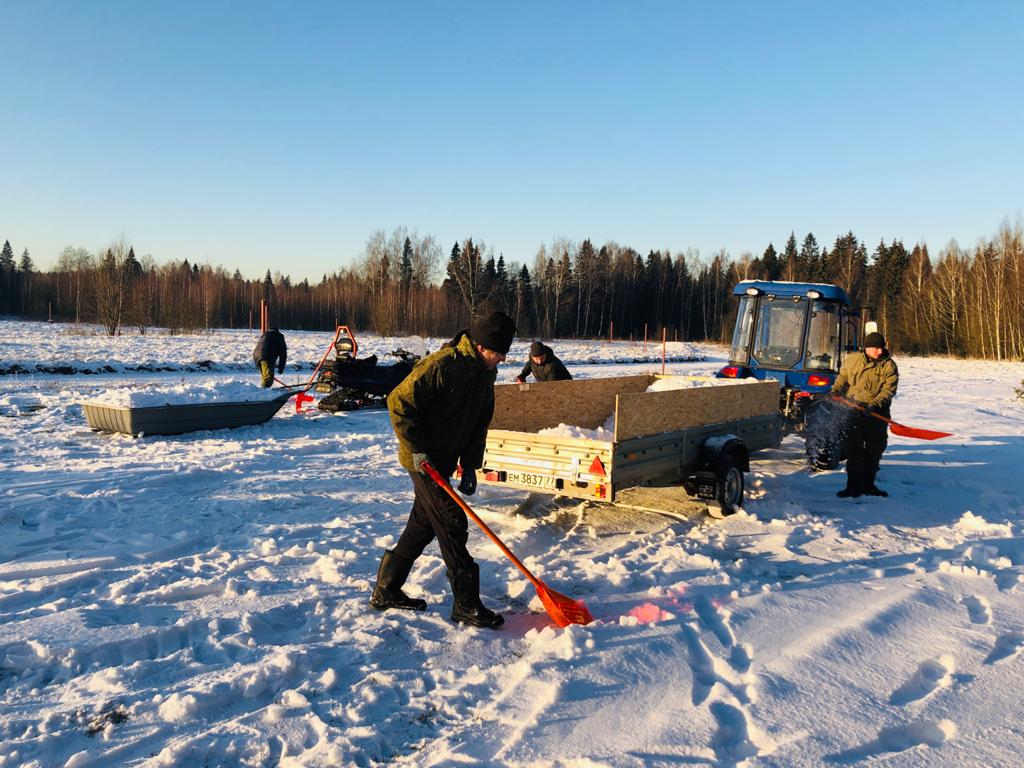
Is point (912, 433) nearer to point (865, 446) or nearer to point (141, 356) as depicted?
point (865, 446)

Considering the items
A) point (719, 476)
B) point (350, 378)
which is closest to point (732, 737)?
point (719, 476)

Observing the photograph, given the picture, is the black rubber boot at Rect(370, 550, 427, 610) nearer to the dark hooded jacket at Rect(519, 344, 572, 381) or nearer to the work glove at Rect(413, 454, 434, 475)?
the work glove at Rect(413, 454, 434, 475)

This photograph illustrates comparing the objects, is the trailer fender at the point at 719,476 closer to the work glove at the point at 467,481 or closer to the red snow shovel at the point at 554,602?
the red snow shovel at the point at 554,602

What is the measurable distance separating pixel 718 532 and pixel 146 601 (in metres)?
4.58

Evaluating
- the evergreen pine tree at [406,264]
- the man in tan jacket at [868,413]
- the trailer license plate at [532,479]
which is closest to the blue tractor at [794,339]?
the man in tan jacket at [868,413]

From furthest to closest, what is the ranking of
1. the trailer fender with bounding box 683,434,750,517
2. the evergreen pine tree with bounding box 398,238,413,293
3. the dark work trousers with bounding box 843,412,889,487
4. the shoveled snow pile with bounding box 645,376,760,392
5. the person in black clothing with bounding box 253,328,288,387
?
1. the evergreen pine tree with bounding box 398,238,413,293
2. the person in black clothing with bounding box 253,328,288,387
3. the shoveled snow pile with bounding box 645,376,760,392
4. the dark work trousers with bounding box 843,412,889,487
5. the trailer fender with bounding box 683,434,750,517

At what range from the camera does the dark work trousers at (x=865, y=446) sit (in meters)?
7.62

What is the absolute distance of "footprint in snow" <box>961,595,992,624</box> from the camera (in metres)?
4.32

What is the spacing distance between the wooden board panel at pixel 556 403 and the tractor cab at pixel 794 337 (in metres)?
3.10

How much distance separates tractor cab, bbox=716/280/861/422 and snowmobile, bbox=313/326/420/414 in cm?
619

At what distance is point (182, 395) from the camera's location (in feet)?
33.6

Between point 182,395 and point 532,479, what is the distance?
677 centimetres

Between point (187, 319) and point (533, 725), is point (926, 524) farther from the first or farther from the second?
point (187, 319)

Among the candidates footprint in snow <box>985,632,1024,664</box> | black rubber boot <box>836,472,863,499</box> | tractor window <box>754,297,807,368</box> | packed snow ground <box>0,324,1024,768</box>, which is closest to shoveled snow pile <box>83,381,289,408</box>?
packed snow ground <box>0,324,1024,768</box>
